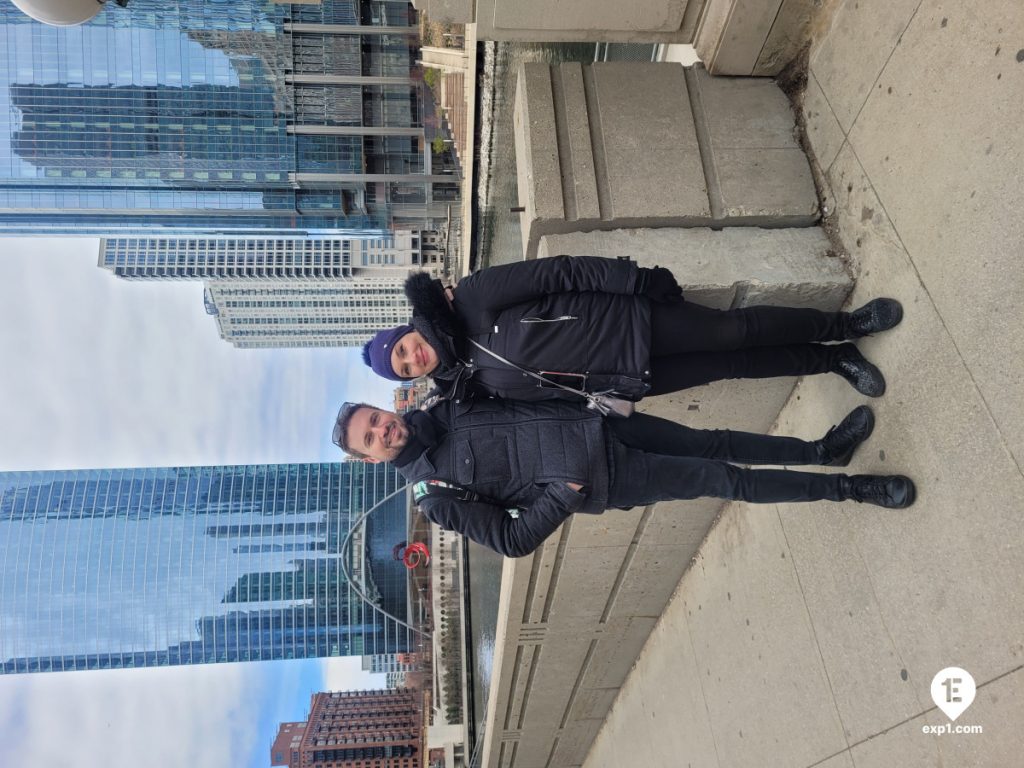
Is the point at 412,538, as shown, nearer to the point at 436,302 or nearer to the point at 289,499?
the point at 289,499

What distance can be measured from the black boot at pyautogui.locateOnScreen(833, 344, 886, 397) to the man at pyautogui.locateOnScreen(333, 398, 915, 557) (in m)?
0.13

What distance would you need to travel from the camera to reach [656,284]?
3113 millimetres

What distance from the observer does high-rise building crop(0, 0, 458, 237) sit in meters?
31.4

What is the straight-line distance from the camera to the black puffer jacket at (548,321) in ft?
9.98

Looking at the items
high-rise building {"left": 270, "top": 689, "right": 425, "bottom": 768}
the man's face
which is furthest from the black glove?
high-rise building {"left": 270, "top": 689, "right": 425, "bottom": 768}

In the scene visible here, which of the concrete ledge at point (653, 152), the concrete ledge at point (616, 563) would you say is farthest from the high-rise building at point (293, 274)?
the concrete ledge at point (653, 152)

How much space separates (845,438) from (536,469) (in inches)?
70.8

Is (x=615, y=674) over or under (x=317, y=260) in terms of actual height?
under

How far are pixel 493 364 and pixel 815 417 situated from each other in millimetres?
2278

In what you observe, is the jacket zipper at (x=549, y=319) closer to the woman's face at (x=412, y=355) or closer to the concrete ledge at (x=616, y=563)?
the woman's face at (x=412, y=355)

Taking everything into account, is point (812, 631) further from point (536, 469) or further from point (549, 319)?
point (549, 319)

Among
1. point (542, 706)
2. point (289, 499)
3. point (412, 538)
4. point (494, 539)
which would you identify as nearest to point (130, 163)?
point (412, 538)

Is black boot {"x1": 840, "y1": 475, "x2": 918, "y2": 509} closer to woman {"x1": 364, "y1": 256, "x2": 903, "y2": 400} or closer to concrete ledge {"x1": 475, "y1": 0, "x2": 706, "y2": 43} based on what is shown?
woman {"x1": 364, "y1": 256, "x2": 903, "y2": 400}

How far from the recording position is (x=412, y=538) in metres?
38.2
